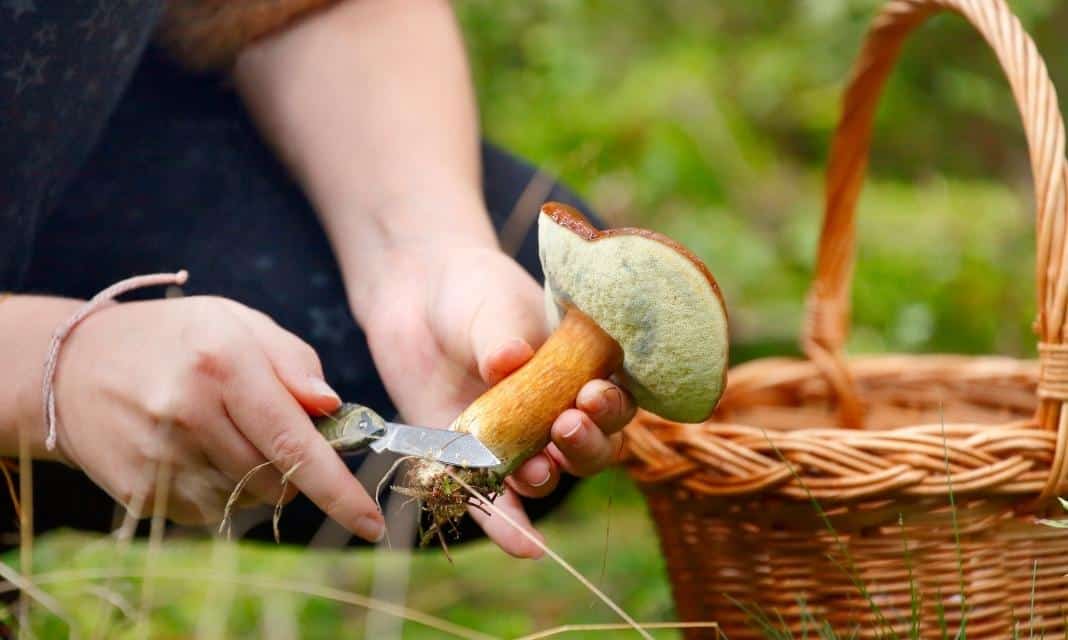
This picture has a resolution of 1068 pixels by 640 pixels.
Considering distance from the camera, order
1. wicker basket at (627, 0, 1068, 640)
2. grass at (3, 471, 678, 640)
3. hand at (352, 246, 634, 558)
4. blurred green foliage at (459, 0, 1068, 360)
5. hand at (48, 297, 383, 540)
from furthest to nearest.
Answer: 1. blurred green foliage at (459, 0, 1068, 360)
2. grass at (3, 471, 678, 640)
3. wicker basket at (627, 0, 1068, 640)
4. hand at (352, 246, 634, 558)
5. hand at (48, 297, 383, 540)

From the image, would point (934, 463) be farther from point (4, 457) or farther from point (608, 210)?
point (608, 210)

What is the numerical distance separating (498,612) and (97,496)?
722 millimetres

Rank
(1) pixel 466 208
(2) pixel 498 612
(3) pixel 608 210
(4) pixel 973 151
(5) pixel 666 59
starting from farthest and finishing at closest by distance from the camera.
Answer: (4) pixel 973 151
(5) pixel 666 59
(3) pixel 608 210
(2) pixel 498 612
(1) pixel 466 208

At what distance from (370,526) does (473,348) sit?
0.54 ft

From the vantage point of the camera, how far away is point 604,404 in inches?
29.5

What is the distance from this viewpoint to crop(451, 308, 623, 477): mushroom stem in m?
0.73

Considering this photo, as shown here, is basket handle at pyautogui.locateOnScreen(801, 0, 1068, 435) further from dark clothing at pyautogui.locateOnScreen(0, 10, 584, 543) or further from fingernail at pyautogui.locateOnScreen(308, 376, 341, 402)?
fingernail at pyautogui.locateOnScreen(308, 376, 341, 402)

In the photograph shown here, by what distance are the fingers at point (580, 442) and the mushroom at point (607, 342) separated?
0.01 metres

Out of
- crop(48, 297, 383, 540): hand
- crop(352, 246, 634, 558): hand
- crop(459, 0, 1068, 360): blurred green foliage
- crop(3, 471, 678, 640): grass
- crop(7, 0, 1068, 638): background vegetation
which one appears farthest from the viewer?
crop(459, 0, 1068, 360): blurred green foliage

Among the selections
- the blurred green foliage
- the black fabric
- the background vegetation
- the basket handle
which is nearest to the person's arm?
the black fabric

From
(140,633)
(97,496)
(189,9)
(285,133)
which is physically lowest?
(97,496)

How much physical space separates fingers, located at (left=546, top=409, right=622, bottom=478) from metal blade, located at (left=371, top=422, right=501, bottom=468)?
0.06 m

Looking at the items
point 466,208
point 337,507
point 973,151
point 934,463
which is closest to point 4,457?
point 337,507

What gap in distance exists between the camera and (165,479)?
0.69 metres
